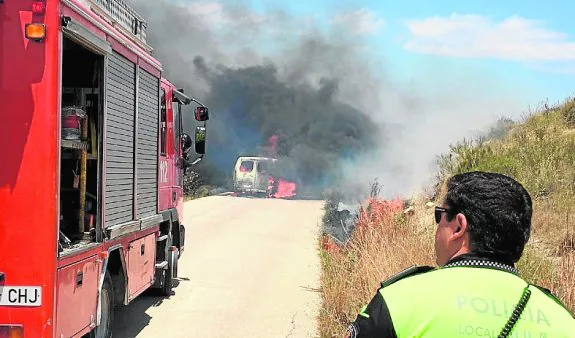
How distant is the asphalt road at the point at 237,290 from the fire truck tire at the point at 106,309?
92 cm

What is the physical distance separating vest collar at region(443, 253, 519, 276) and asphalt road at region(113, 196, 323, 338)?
5056mm

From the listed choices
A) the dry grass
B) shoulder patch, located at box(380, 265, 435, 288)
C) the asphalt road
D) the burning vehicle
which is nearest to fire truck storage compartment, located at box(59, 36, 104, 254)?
the asphalt road

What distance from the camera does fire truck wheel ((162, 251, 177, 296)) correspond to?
7930 mm

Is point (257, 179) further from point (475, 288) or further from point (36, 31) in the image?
point (475, 288)

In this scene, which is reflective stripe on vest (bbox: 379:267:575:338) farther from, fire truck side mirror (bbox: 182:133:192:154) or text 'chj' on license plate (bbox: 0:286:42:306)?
fire truck side mirror (bbox: 182:133:192:154)

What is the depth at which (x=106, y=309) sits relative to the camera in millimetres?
5340

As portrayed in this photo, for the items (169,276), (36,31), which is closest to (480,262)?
(36,31)

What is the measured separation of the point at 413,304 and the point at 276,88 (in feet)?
142

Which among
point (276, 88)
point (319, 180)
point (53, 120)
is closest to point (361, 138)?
point (319, 180)

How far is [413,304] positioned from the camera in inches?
60.5

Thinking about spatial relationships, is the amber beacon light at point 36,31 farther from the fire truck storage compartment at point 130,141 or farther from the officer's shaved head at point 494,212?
the officer's shaved head at point 494,212

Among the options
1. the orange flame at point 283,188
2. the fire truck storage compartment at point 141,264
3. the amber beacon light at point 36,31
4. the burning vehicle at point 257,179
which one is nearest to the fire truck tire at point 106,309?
the fire truck storage compartment at point 141,264

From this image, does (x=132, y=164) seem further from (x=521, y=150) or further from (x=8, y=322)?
(x=521, y=150)

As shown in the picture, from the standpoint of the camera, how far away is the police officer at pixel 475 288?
1.52 m
